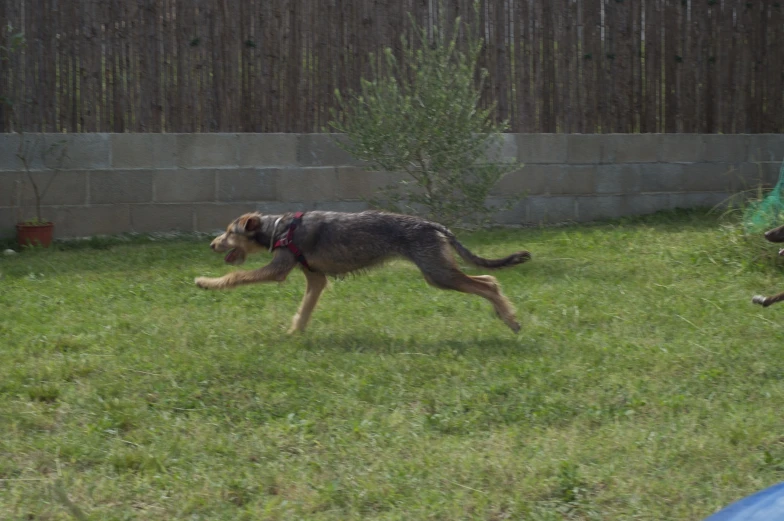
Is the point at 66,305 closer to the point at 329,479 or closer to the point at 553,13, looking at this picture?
the point at 329,479

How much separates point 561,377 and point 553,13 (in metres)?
7.70

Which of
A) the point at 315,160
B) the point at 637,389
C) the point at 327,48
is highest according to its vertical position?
the point at 327,48

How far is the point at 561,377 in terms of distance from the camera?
5.51 meters

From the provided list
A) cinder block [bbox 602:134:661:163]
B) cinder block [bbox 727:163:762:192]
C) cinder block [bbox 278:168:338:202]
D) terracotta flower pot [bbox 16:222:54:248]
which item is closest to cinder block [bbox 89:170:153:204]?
terracotta flower pot [bbox 16:222:54:248]

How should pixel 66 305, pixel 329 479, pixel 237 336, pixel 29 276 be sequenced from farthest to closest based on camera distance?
pixel 29 276
pixel 66 305
pixel 237 336
pixel 329 479

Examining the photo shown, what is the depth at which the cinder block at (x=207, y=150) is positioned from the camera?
418 inches

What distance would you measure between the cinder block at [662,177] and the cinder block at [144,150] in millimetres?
6254

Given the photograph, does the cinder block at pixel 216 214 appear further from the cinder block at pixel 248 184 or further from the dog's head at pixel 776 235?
the dog's head at pixel 776 235

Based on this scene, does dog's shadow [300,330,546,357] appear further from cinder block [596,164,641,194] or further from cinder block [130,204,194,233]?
cinder block [596,164,641,194]

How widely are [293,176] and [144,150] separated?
1746 mm

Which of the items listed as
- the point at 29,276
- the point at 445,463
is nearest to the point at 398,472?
the point at 445,463

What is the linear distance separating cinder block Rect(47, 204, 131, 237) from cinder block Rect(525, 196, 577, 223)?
5.05 metres

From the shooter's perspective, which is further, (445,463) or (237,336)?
(237,336)

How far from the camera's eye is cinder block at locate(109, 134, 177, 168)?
10383 millimetres
